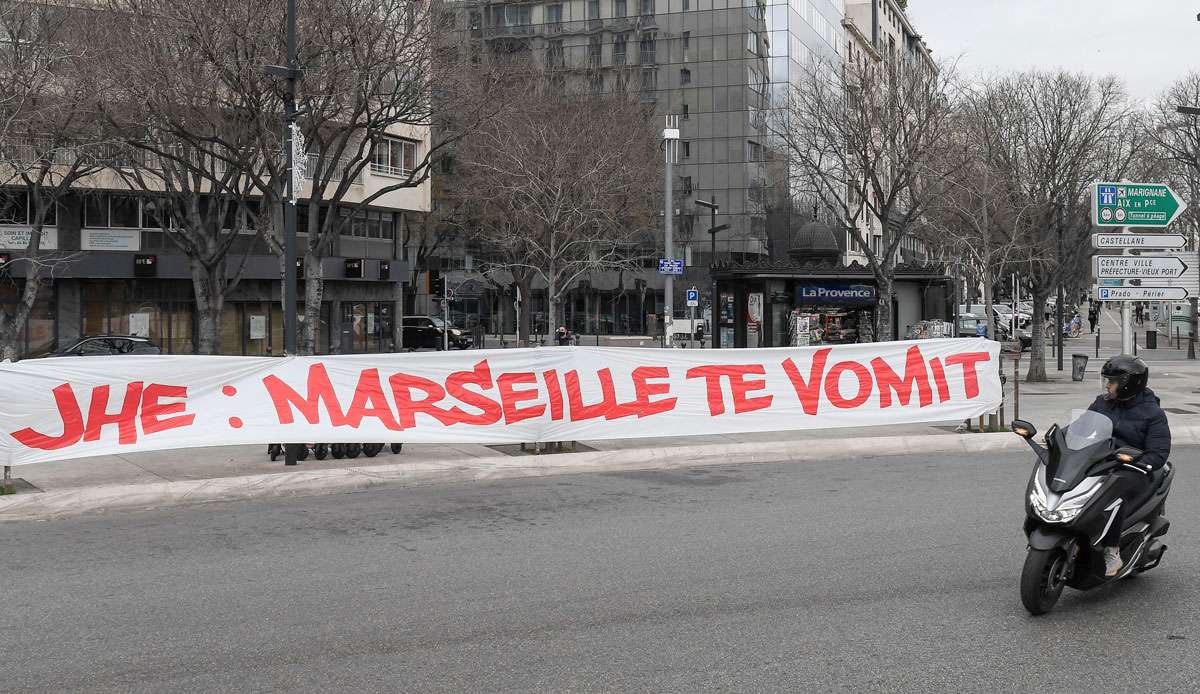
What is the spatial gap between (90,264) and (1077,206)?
32.7 meters

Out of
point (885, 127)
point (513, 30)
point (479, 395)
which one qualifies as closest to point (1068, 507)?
point (479, 395)

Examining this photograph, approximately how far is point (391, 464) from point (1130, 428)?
28.1ft

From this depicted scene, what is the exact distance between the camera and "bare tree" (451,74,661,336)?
3881 centimetres

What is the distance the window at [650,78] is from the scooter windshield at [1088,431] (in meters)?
67.1

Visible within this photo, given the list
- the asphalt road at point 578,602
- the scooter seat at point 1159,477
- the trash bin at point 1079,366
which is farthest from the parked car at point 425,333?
the scooter seat at point 1159,477

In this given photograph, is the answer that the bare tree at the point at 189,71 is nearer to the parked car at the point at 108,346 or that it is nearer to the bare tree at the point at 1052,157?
the parked car at the point at 108,346

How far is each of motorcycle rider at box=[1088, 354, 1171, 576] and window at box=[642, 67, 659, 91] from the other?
219 ft

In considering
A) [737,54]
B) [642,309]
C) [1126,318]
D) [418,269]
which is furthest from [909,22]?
[1126,318]

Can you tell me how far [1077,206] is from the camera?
99.5ft

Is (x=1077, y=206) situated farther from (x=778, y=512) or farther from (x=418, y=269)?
(x=418, y=269)

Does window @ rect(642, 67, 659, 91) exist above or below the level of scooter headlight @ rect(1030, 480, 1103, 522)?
above

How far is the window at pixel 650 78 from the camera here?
71.9 metres

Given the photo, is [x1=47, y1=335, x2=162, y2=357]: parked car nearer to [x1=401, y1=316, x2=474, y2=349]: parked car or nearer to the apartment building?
the apartment building

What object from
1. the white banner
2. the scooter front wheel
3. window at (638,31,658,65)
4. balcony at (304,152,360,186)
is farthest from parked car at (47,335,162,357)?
window at (638,31,658,65)
